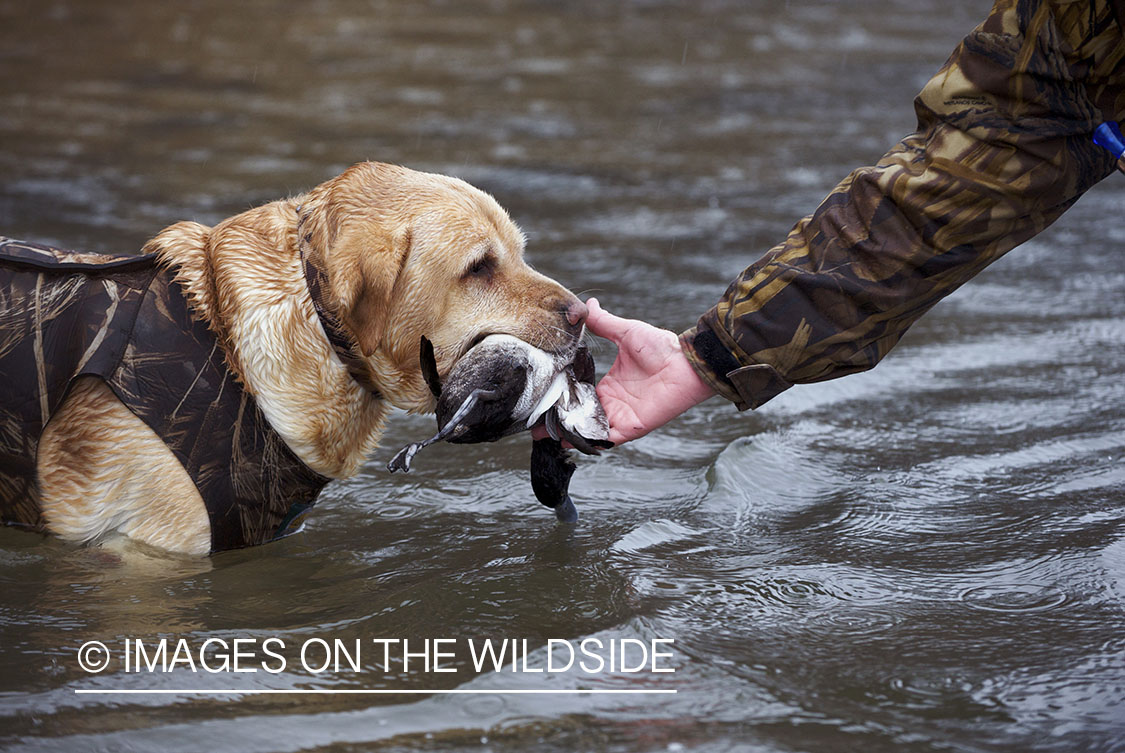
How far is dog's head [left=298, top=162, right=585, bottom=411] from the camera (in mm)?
3611

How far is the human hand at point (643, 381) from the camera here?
3594 millimetres

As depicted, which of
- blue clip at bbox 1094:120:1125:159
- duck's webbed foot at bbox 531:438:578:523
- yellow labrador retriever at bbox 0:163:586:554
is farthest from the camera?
duck's webbed foot at bbox 531:438:578:523

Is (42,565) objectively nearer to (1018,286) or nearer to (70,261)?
(70,261)

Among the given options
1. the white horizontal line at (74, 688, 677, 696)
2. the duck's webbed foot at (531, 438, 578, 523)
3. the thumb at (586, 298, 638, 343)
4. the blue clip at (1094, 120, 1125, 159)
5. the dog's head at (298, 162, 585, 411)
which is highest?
the blue clip at (1094, 120, 1125, 159)

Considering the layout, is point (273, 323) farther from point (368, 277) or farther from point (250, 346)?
point (368, 277)

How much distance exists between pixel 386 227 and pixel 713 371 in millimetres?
1115

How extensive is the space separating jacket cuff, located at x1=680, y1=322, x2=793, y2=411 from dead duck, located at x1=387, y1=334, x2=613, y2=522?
1.13 feet

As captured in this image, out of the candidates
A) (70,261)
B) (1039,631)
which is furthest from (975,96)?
(70,261)

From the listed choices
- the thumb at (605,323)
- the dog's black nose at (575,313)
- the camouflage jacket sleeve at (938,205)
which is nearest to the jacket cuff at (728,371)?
the camouflage jacket sleeve at (938,205)

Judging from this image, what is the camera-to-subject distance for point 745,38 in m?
14.8

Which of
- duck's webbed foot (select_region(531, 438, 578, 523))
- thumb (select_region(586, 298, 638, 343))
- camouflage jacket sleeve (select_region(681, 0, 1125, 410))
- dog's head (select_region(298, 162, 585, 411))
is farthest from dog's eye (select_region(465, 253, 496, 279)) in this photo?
camouflage jacket sleeve (select_region(681, 0, 1125, 410))

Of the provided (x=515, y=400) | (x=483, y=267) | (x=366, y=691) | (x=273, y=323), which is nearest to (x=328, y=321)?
(x=273, y=323)

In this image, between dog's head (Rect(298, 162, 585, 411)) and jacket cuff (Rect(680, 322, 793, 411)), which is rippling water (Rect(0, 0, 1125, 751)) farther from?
dog's head (Rect(298, 162, 585, 411))

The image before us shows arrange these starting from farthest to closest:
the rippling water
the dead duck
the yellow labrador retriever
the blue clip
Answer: the yellow labrador retriever
the dead duck
the blue clip
the rippling water
